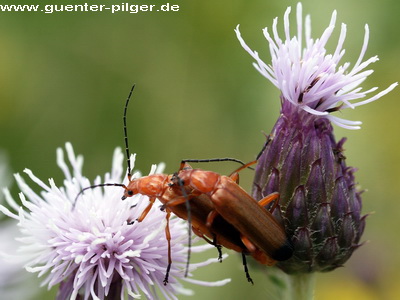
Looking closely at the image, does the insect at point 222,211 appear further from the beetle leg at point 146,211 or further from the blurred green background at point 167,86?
the blurred green background at point 167,86

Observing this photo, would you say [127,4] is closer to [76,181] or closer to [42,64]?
[42,64]

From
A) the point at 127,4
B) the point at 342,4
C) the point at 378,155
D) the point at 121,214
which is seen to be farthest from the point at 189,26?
the point at 121,214

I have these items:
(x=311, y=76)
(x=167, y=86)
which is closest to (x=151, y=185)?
(x=311, y=76)

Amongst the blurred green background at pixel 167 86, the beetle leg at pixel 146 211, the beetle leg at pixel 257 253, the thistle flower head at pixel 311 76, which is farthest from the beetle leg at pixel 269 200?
the blurred green background at pixel 167 86

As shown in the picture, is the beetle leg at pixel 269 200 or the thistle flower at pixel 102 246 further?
the thistle flower at pixel 102 246

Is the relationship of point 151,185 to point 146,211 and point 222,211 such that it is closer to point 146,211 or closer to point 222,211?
point 146,211

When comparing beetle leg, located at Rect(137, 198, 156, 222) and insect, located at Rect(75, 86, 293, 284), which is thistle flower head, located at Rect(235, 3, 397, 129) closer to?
insect, located at Rect(75, 86, 293, 284)

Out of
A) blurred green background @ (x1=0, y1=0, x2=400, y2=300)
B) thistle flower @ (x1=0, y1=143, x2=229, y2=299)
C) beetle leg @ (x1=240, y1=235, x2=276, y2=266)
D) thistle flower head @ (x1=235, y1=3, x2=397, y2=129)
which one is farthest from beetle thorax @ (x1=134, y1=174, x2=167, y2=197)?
blurred green background @ (x1=0, y1=0, x2=400, y2=300)
